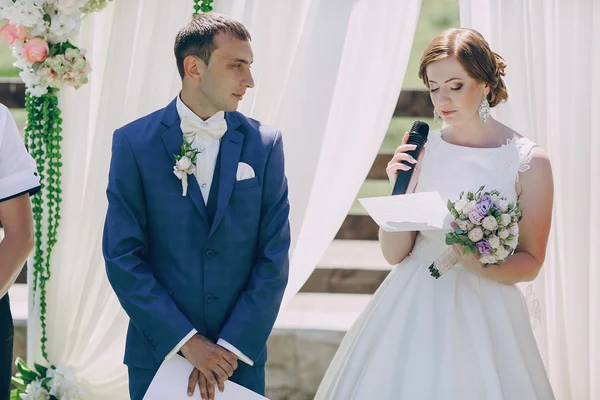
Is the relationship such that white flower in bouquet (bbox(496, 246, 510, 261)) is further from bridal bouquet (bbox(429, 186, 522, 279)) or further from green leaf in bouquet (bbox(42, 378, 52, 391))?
green leaf in bouquet (bbox(42, 378, 52, 391))

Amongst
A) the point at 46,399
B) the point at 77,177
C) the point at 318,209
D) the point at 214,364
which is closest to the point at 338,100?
the point at 318,209

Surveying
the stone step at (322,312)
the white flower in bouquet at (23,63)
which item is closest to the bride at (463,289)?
the stone step at (322,312)

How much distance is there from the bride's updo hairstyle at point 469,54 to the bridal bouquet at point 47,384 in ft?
5.91

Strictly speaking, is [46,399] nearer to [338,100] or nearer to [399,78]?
[338,100]

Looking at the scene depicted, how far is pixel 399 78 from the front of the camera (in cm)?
315

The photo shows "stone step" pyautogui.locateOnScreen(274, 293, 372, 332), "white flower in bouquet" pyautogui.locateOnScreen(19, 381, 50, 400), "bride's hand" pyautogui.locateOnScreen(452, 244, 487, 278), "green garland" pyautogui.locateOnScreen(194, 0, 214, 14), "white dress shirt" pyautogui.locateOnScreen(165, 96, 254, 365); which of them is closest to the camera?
"white dress shirt" pyautogui.locateOnScreen(165, 96, 254, 365)

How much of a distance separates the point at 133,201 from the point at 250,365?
0.56 m

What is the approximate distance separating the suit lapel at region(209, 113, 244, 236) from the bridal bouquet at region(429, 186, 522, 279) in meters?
0.60

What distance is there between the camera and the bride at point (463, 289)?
241cm

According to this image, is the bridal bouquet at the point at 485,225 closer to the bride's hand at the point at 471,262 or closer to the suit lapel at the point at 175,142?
the bride's hand at the point at 471,262

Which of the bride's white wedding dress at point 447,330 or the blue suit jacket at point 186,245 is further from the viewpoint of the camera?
the bride's white wedding dress at point 447,330

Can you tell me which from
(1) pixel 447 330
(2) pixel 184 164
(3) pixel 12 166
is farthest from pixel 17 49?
(1) pixel 447 330

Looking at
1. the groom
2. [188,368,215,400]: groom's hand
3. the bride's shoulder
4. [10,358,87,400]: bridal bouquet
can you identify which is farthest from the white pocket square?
[10,358,87,400]: bridal bouquet

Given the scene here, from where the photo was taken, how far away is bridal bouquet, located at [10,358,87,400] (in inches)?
128
